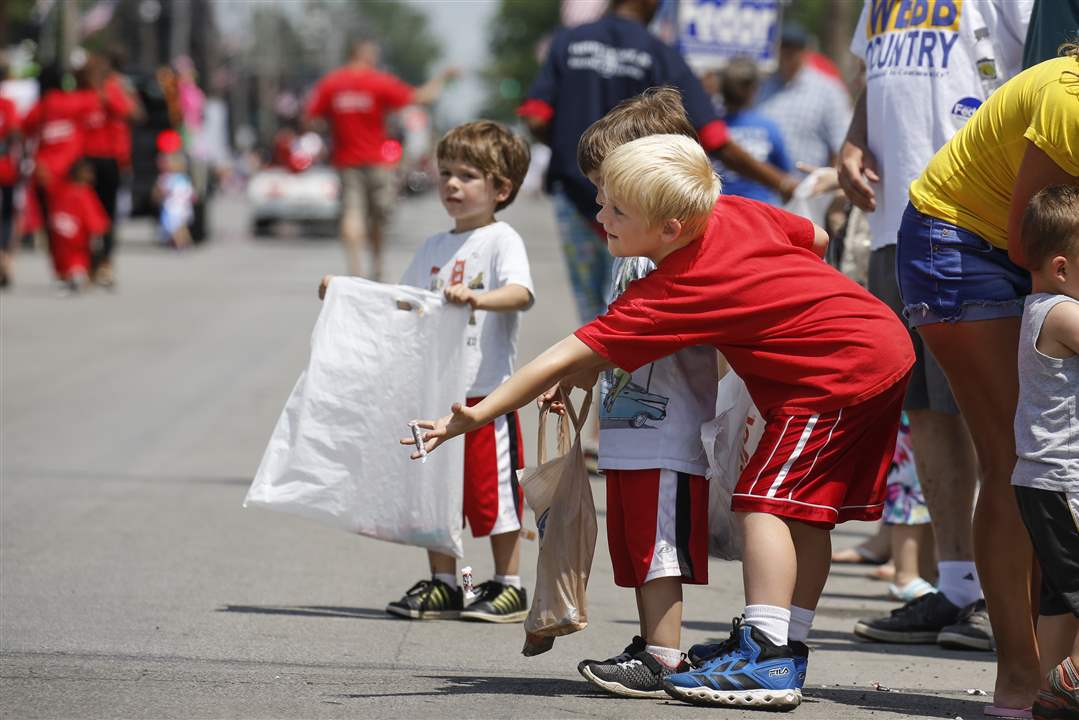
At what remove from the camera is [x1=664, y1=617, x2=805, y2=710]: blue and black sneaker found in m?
4.04

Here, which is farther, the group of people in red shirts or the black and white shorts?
the group of people in red shirts

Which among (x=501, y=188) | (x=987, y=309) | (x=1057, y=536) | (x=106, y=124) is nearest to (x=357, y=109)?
(x=106, y=124)

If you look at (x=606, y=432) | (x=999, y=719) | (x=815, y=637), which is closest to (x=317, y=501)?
(x=606, y=432)

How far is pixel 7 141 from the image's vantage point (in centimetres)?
1881

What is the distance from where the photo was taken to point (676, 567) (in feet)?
13.8

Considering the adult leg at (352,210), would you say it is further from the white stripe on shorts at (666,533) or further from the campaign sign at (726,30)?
the white stripe on shorts at (666,533)

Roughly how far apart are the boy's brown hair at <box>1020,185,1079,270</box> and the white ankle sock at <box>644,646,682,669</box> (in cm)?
125

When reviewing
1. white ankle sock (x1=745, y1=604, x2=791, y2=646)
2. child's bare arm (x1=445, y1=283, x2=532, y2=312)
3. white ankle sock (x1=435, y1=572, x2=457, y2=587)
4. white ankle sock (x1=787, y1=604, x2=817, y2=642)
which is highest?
child's bare arm (x1=445, y1=283, x2=532, y2=312)

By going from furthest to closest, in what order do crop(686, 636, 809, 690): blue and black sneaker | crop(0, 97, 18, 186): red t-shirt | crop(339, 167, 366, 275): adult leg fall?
crop(0, 97, 18, 186): red t-shirt → crop(339, 167, 366, 275): adult leg → crop(686, 636, 809, 690): blue and black sneaker

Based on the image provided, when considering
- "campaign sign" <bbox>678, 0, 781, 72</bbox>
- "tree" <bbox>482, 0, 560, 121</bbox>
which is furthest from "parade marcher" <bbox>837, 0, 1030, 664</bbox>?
"tree" <bbox>482, 0, 560, 121</bbox>

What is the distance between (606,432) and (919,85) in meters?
1.53

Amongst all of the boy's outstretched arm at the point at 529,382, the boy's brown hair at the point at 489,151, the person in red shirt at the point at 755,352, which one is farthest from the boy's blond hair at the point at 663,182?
the boy's brown hair at the point at 489,151

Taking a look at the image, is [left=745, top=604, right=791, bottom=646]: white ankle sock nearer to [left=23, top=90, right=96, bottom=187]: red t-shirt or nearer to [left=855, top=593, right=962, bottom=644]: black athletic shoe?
[left=855, top=593, right=962, bottom=644]: black athletic shoe

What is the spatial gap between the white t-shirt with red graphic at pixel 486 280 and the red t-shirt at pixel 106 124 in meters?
13.0
